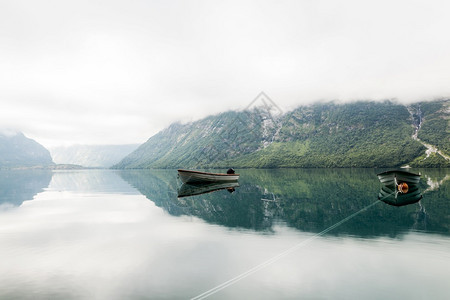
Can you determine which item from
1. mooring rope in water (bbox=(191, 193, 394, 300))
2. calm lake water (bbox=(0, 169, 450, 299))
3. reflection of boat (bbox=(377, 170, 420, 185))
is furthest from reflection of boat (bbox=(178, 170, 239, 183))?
mooring rope in water (bbox=(191, 193, 394, 300))

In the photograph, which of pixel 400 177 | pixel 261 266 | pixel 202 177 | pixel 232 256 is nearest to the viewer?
pixel 261 266

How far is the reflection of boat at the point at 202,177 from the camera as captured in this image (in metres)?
73.9

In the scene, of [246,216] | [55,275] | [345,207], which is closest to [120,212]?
[246,216]

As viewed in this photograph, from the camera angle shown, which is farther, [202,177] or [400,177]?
[202,177]

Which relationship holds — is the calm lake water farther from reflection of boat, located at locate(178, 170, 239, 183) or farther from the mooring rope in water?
reflection of boat, located at locate(178, 170, 239, 183)

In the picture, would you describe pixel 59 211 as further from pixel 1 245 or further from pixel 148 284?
pixel 148 284

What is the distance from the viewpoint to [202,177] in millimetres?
76375

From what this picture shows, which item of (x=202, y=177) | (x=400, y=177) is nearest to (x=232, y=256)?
(x=400, y=177)

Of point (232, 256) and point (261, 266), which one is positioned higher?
point (261, 266)

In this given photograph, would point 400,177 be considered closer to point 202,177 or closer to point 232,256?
point 202,177

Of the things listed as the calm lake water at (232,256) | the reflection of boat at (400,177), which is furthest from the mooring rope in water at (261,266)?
the reflection of boat at (400,177)

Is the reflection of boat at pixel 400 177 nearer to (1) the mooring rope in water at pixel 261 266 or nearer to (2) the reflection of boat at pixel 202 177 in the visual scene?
(1) the mooring rope in water at pixel 261 266

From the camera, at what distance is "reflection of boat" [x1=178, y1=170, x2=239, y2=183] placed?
7394 cm

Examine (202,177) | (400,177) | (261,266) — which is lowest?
(261,266)
